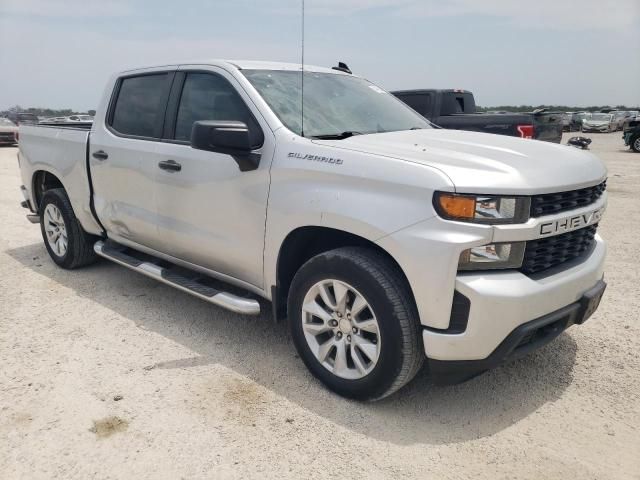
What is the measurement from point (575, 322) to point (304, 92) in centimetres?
217

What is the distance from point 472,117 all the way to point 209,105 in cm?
618

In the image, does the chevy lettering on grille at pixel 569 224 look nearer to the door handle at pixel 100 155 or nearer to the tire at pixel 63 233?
the door handle at pixel 100 155

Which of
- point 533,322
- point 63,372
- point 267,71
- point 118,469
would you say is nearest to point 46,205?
point 63,372

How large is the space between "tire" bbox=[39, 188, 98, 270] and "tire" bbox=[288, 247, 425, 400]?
2.90 meters

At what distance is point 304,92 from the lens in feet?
11.7

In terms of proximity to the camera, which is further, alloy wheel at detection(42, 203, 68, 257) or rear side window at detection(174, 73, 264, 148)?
alloy wheel at detection(42, 203, 68, 257)

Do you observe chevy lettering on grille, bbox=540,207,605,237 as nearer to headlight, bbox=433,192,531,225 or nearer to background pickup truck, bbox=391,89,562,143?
headlight, bbox=433,192,531,225

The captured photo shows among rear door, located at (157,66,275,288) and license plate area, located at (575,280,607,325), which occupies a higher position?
rear door, located at (157,66,275,288)

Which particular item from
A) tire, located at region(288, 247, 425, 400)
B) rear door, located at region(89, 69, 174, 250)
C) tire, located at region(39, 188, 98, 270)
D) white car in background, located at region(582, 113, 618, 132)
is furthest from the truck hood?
white car in background, located at region(582, 113, 618, 132)

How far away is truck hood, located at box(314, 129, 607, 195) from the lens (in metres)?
2.45

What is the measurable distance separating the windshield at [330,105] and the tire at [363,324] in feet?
2.79

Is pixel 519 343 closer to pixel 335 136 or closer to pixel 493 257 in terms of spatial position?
pixel 493 257

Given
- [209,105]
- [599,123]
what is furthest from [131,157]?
[599,123]

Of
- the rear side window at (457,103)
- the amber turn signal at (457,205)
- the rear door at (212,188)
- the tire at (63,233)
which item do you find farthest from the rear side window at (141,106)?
the rear side window at (457,103)
